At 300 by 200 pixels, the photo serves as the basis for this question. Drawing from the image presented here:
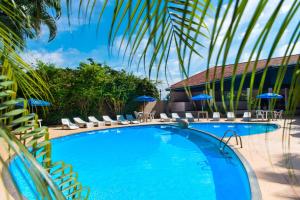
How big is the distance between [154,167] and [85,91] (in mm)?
13632

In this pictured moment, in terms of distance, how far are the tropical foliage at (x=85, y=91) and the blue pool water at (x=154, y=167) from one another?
19.3ft

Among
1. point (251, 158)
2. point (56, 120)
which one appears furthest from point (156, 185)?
point (56, 120)

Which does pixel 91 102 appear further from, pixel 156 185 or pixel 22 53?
pixel 22 53

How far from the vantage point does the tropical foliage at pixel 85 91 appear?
71.1 ft

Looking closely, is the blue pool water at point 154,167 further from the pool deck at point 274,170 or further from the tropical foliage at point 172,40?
the tropical foliage at point 172,40

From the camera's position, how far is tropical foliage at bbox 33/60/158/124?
2167cm

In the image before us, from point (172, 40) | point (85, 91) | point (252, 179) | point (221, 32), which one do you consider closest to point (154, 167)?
point (252, 179)

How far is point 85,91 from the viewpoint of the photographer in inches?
866

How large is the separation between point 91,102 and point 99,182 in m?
15.4

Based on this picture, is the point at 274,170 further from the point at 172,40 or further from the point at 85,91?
the point at 85,91

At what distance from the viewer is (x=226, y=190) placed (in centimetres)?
721

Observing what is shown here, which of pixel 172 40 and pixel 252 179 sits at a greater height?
pixel 172 40

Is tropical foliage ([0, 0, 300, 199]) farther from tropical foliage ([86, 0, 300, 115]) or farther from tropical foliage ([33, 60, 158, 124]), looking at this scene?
tropical foliage ([33, 60, 158, 124])

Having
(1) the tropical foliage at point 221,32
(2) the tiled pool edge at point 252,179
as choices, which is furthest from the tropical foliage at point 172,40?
(2) the tiled pool edge at point 252,179
